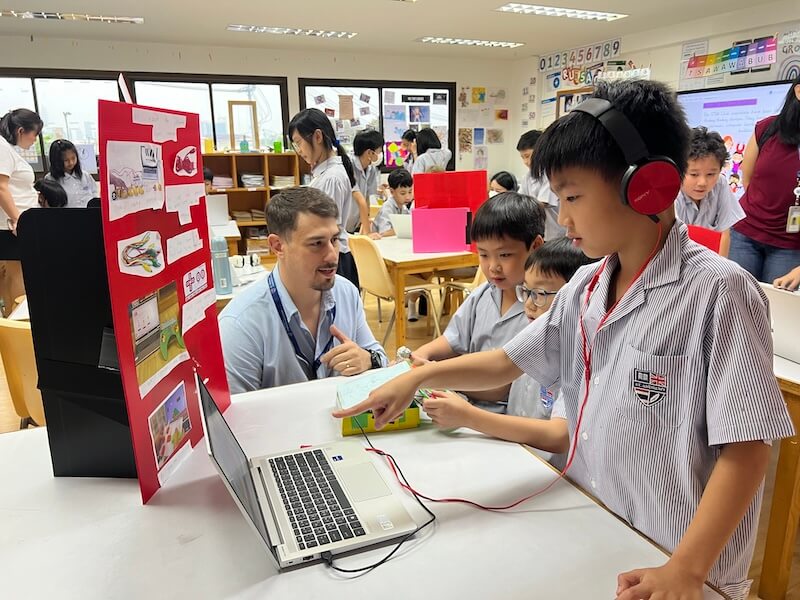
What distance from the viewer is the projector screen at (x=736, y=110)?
5.26 m

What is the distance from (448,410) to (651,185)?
0.59m

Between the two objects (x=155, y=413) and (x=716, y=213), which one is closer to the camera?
(x=155, y=413)

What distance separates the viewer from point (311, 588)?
0.77 meters

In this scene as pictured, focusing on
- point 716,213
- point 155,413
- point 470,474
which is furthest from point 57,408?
point 716,213

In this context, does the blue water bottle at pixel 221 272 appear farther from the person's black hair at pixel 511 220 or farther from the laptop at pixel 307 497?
the laptop at pixel 307 497

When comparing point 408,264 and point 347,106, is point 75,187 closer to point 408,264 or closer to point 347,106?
point 408,264

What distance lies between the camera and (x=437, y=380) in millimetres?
1147

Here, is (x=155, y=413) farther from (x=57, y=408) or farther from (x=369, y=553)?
(x=369, y=553)

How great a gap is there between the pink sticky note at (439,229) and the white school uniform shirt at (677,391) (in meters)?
2.63

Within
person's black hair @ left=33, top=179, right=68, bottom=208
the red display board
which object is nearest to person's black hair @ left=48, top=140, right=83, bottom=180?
person's black hair @ left=33, top=179, right=68, bottom=208

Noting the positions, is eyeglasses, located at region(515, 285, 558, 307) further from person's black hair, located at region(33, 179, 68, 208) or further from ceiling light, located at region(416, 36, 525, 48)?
ceiling light, located at region(416, 36, 525, 48)

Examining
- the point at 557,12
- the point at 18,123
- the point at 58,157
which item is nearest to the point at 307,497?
the point at 18,123

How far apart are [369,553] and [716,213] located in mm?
2698

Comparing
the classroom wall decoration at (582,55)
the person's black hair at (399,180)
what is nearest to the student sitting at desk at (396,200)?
the person's black hair at (399,180)
